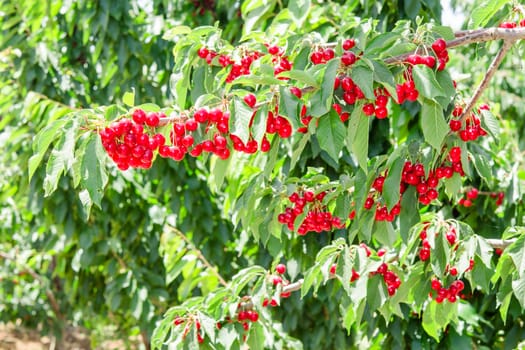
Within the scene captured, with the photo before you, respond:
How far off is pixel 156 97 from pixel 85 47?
50 centimetres

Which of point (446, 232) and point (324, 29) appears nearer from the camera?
point (446, 232)

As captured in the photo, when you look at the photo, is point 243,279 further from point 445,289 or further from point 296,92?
point 296,92

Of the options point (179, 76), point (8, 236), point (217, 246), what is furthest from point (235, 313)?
point (8, 236)

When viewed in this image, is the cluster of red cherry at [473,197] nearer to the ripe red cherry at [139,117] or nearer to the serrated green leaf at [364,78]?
the serrated green leaf at [364,78]

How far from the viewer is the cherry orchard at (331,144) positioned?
1.49 metres

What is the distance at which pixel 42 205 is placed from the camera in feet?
11.7

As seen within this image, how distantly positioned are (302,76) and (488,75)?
522 mm

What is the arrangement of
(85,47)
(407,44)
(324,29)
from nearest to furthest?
(407,44) < (324,29) < (85,47)

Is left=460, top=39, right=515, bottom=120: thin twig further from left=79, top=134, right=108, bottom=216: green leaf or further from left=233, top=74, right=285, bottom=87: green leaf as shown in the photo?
left=79, top=134, right=108, bottom=216: green leaf

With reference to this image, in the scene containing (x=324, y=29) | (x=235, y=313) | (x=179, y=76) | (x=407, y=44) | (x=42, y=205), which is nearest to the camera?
(x=407, y=44)

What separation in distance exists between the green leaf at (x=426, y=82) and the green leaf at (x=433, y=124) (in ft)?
0.38

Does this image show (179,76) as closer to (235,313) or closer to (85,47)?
(235,313)

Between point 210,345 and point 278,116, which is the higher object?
point 278,116

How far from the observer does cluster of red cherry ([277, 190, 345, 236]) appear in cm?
198
